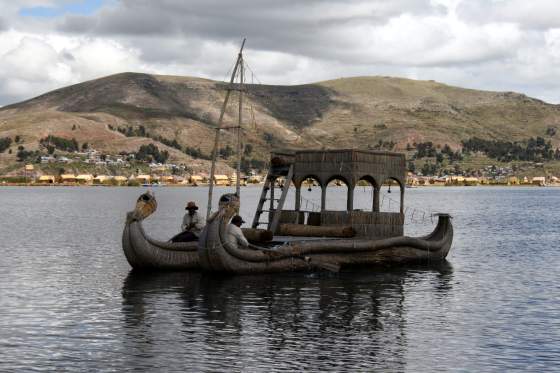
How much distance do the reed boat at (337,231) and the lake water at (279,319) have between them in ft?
3.18

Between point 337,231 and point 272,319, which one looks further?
point 337,231

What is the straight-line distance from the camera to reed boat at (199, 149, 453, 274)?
1729 inches

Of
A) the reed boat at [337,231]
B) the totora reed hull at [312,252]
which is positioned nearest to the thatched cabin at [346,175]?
the reed boat at [337,231]

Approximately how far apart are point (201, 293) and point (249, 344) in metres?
10.6

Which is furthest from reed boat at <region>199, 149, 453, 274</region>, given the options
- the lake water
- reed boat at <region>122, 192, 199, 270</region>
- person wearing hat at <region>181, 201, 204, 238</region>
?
person wearing hat at <region>181, 201, 204, 238</region>

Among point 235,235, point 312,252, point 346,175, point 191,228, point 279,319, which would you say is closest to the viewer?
point 279,319

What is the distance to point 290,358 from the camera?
25531 mm

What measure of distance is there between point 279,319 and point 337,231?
16.7 m

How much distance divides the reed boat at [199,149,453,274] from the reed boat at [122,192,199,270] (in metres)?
2.69

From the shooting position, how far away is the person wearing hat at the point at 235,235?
134 ft

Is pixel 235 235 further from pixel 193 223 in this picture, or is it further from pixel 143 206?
pixel 143 206

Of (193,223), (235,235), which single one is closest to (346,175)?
(193,223)

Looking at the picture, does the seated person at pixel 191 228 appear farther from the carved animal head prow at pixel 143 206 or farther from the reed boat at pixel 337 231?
the reed boat at pixel 337 231

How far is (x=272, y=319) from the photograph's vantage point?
31.7 meters
